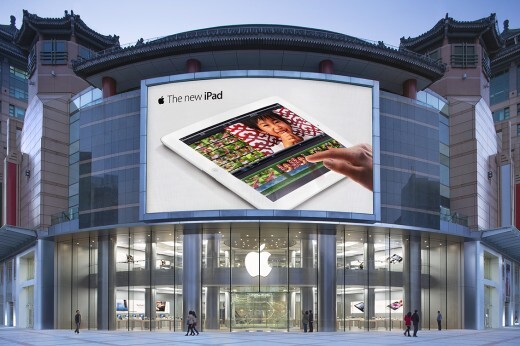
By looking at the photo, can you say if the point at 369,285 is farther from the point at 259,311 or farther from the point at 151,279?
the point at 151,279

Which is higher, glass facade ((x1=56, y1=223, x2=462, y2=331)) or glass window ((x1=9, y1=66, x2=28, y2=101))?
glass window ((x1=9, y1=66, x2=28, y2=101))

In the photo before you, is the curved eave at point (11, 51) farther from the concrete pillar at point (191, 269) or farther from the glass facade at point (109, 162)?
the concrete pillar at point (191, 269)

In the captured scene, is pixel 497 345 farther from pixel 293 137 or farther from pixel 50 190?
pixel 50 190

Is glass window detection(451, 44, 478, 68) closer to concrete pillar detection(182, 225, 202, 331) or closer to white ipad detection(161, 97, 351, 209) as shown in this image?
white ipad detection(161, 97, 351, 209)

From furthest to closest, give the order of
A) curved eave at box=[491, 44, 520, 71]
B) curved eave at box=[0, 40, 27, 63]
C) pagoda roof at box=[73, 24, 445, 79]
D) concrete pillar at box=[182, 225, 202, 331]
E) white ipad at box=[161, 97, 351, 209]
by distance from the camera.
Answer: curved eave at box=[0, 40, 27, 63]
curved eave at box=[491, 44, 520, 71]
pagoda roof at box=[73, 24, 445, 79]
concrete pillar at box=[182, 225, 202, 331]
white ipad at box=[161, 97, 351, 209]

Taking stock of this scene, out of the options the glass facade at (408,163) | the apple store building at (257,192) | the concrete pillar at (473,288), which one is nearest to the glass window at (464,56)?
the apple store building at (257,192)

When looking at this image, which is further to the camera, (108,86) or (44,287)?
(108,86)

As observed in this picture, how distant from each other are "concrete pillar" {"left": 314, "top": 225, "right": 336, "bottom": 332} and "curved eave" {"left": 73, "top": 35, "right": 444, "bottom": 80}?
1470 centimetres

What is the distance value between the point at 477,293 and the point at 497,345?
74.6 ft

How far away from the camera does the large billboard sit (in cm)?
5022

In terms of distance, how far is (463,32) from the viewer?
68688 millimetres

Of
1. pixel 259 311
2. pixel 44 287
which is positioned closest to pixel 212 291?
pixel 259 311

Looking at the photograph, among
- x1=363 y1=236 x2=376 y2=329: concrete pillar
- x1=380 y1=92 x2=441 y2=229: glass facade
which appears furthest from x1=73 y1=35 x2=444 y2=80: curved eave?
x1=363 y1=236 x2=376 y2=329: concrete pillar

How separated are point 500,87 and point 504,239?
4399cm
